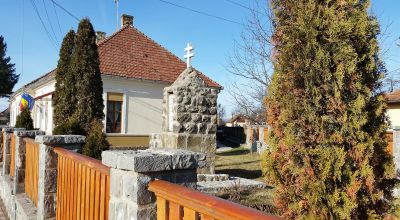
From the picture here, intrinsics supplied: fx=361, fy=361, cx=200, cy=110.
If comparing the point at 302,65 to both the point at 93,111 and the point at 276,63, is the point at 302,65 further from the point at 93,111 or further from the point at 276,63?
the point at 93,111

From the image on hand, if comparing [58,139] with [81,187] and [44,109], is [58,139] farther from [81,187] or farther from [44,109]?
[44,109]

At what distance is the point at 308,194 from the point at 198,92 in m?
6.22

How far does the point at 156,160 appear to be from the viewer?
2189 mm

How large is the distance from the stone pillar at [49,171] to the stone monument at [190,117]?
14.7 feet

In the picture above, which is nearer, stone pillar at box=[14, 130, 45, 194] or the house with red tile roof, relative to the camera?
stone pillar at box=[14, 130, 45, 194]

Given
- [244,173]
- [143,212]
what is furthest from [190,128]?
[143,212]

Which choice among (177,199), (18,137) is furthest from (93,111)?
(177,199)

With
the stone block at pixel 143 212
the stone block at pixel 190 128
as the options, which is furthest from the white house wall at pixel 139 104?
the stone block at pixel 143 212

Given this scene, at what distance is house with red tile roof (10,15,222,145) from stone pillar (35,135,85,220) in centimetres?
1245

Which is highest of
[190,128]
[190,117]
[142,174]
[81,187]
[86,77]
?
[86,77]

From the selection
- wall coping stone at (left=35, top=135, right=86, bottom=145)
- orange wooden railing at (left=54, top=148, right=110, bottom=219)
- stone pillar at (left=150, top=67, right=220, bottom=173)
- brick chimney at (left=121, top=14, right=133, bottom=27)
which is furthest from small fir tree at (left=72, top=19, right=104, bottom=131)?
brick chimney at (left=121, top=14, right=133, bottom=27)

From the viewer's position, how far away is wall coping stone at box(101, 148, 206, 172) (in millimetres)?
2156

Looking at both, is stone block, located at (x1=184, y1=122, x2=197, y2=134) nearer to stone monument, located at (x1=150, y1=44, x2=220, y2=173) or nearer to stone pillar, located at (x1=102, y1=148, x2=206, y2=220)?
stone monument, located at (x1=150, y1=44, x2=220, y2=173)

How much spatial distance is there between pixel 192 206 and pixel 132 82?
16450mm
